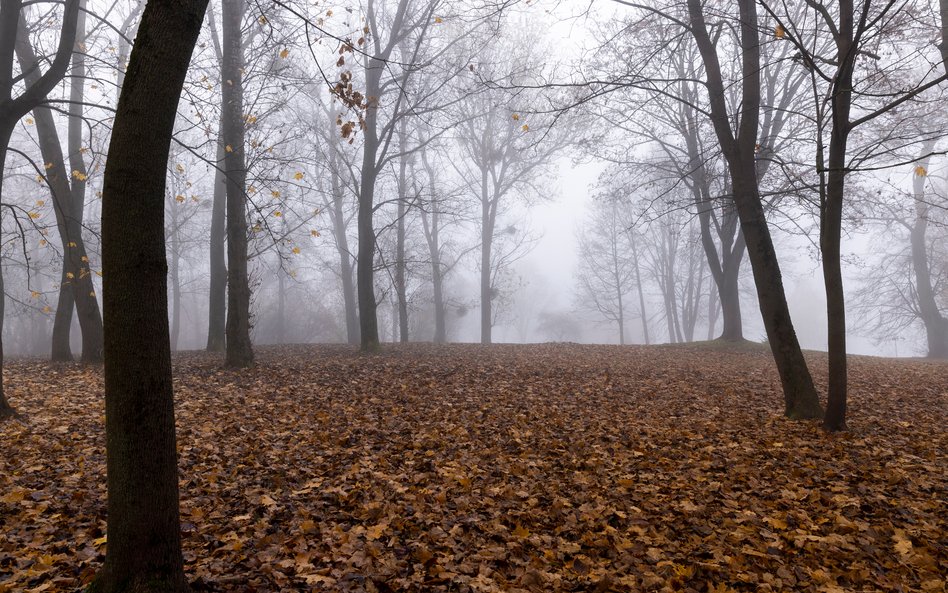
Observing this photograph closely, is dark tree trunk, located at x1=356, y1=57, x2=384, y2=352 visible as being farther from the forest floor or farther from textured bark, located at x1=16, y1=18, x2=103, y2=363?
textured bark, located at x1=16, y1=18, x2=103, y2=363

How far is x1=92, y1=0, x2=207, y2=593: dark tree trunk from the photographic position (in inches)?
109

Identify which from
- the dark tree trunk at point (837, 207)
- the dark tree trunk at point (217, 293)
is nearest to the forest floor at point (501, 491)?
the dark tree trunk at point (837, 207)

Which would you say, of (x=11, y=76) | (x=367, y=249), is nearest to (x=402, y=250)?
(x=367, y=249)

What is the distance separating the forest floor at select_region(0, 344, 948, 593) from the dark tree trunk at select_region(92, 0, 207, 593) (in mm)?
653

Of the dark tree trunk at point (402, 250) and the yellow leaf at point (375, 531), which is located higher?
the dark tree trunk at point (402, 250)

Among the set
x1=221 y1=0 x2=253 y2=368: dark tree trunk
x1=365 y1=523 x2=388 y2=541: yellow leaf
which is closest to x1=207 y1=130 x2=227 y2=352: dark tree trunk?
x1=221 y1=0 x2=253 y2=368: dark tree trunk

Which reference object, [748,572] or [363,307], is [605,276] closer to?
[363,307]

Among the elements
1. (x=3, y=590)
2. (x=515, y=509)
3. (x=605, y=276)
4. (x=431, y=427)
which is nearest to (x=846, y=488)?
(x=515, y=509)

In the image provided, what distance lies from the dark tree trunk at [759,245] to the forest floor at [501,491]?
1.58 feet

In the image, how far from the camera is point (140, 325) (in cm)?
278

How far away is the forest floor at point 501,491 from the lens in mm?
3564

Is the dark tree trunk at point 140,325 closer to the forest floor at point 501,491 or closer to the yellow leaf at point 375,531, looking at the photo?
the forest floor at point 501,491

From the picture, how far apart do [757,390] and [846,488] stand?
4.87 m

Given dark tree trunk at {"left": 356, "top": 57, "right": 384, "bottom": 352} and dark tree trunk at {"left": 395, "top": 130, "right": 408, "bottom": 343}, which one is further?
dark tree trunk at {"left": 395, "top": 130, "right": 408, "bottom": 343}
